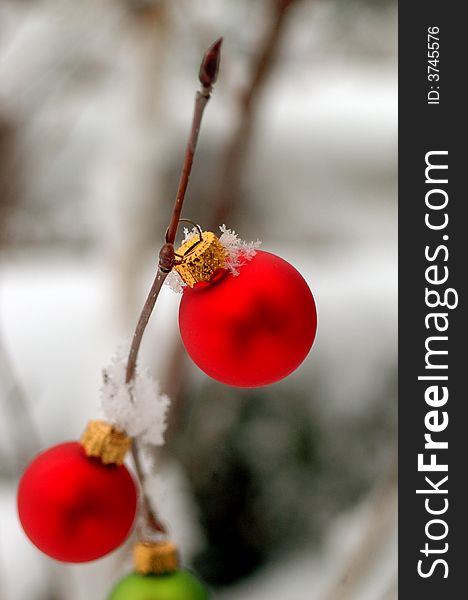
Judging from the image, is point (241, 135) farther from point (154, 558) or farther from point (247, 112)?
point (154, 558)

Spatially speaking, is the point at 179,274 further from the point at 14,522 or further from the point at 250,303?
the point at 14,522

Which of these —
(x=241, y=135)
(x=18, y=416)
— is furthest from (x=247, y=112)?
(x=18, y=416)

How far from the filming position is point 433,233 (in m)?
0.33

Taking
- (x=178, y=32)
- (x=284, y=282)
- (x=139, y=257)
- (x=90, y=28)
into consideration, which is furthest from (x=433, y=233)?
(x=90, y=28)

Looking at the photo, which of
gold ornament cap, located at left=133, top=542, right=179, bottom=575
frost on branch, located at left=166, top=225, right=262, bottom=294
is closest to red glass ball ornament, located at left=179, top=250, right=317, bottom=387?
frost on branch, located at left=166, top=225, right=262, bottom=294

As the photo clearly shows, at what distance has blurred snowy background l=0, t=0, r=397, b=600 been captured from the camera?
0.72 m

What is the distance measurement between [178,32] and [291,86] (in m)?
0.20

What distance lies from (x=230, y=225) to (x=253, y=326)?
43 cm

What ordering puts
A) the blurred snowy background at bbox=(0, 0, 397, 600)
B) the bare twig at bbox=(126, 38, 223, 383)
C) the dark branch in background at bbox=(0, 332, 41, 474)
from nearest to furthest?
the bare twig at bbox=(126, 38, 223, 383), the dark branch in background at bbox=(0, 332, 41, 474), the blurred snowy background at bbox=(0, 0, 397, 600)

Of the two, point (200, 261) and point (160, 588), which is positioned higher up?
point (200, 261)

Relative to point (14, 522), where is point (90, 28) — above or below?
above

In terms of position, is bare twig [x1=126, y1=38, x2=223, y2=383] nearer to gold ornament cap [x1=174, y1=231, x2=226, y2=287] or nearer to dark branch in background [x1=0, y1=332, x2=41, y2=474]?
gold ornament cap [x1=174, y1=231, x2=226, y2=287]

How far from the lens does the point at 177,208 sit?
7.2 inches

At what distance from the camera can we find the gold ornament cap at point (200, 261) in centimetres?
20
